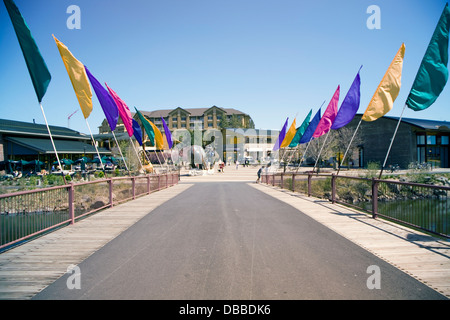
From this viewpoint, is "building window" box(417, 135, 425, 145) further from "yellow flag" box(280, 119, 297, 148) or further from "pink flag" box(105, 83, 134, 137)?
"pink flag" box(105, 83, 134, 137)

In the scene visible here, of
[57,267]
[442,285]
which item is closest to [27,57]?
[57,267]

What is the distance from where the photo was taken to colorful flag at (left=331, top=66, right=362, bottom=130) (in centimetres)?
1191

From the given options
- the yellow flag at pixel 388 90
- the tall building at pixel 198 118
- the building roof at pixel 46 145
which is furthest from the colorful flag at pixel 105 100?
the tall building at pixel 198 118

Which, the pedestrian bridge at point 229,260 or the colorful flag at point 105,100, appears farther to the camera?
the colorful flag at point 105,100

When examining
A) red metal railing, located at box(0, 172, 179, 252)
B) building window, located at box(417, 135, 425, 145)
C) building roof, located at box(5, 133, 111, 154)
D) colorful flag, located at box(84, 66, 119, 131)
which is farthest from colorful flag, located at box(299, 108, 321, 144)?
building window, located at box(417, 135, 425, 145)

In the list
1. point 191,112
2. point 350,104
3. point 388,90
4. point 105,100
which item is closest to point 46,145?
point 105,100

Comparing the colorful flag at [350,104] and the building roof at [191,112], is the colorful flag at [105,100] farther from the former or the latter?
the building roof at [191,112]

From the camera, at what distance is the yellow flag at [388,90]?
9.39 meters

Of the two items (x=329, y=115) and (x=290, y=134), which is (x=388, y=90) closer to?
(x=329, y=115)

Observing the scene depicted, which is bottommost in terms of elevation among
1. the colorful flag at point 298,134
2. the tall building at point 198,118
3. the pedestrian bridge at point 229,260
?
the pedestrian bridge at point 229,260

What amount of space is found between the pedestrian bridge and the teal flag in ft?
13.5

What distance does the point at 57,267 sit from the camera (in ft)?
14.8

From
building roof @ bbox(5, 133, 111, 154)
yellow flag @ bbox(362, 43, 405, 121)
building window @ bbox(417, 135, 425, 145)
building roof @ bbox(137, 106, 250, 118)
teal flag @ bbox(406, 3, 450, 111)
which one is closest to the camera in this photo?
teal flag @ bbox(406, 3, 450, 111)

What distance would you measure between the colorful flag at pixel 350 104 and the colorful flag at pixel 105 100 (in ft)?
35.5
